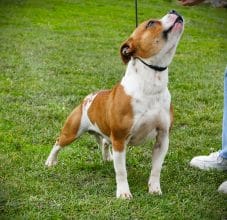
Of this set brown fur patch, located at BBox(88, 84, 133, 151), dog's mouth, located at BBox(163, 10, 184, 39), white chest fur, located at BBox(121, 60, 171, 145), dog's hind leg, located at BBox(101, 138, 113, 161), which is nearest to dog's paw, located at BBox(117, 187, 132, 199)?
brown fur patch, located at BBox(88, 84, 133, 151)

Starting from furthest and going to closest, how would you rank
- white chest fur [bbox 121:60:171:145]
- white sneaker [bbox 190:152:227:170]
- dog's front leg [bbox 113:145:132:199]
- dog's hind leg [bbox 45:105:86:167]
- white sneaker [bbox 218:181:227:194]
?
white sneaker [bbox 190:152:227:170] → dog's hind leg [bbox 45:105:86:167] → white sneaker [bbox 218:181:227:194] → dog's front leg [bbox 113:145:132:199] → white chest fur [bbox 121:60:171:145]

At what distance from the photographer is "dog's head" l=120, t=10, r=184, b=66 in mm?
4848

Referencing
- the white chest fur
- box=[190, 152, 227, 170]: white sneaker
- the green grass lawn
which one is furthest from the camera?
box=[190, 152, 227, 170]: white sneaker

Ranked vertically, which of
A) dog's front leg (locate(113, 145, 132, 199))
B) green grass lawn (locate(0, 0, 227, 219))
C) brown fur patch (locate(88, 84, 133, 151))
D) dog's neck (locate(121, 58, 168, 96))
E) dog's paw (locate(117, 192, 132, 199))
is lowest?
green grass lawn (locate(0, 0, 227, 219))

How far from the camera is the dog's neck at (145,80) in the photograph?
491 cm

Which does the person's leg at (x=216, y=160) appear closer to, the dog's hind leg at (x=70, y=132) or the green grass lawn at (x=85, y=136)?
the green grass lawn at (x=85, y=136)

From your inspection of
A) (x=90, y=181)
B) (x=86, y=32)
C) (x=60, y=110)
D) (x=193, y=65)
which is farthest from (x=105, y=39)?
(x=90, y=181)

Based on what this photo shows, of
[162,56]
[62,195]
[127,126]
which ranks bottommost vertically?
[62,195]

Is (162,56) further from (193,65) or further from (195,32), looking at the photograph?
(195,32)

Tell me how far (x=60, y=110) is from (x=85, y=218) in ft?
11.8

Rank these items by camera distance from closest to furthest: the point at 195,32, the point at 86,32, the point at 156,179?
the point at 156,179 → the point at 86,32 → the point at 195,32

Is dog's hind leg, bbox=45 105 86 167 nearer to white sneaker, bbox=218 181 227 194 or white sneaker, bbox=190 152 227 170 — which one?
white sneaker, bbox=190 152 227 170

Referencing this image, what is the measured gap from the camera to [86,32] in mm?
17344

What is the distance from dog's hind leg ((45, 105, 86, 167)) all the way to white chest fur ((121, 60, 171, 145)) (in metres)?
0.86
